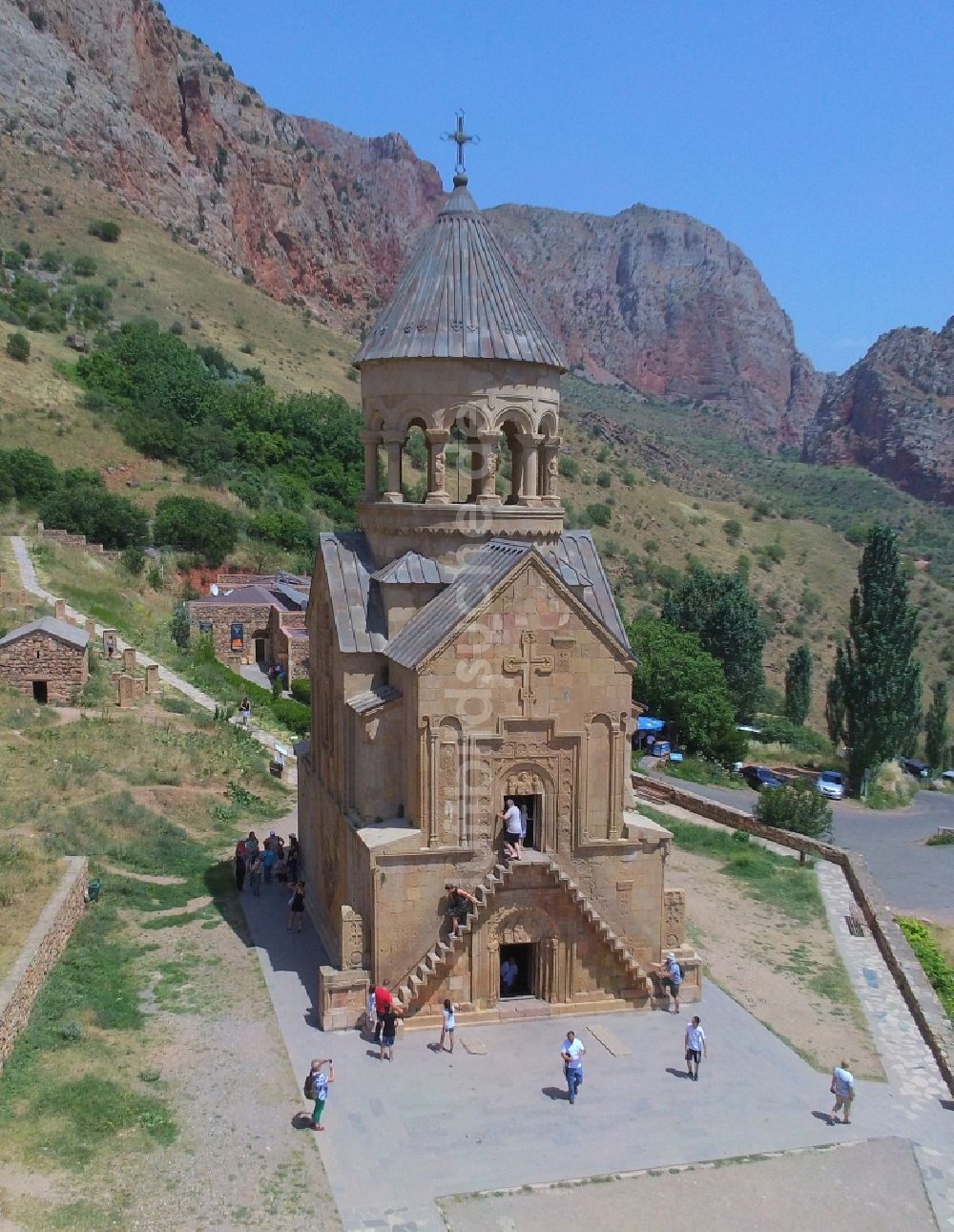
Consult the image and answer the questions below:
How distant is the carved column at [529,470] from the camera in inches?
672

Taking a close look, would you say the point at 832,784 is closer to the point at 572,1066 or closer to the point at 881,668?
the point at 881,668

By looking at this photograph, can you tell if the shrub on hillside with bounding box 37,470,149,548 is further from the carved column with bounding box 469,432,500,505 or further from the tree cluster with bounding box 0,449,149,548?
the carved column with bounding box 469,432,500,505

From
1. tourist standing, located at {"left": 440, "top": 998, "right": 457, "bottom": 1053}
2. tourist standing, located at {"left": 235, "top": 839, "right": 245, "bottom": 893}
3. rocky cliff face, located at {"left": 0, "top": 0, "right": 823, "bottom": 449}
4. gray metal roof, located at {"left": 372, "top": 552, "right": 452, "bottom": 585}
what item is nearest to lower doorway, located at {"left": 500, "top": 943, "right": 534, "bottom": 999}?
tourist standing, located at {"left": 440, "top": 998, "right": 457, "bottom": 1053}

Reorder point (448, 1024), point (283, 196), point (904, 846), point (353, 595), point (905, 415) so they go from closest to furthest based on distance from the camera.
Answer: point (448, 1024)
point (353, 595)
point (904, 846)
point (283, 196)
point (905, 415)

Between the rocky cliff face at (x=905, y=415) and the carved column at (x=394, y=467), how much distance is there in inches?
4271

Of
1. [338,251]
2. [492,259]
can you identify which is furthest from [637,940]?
[338,251]

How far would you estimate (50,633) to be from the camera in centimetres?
2817

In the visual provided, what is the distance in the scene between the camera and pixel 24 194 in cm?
7794

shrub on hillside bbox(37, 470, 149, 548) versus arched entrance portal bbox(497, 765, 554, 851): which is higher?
shrub on hillside bbox(37, 470, 149, 548)

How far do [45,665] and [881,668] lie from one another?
2678 centimetres

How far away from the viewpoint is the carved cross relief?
49.9ft

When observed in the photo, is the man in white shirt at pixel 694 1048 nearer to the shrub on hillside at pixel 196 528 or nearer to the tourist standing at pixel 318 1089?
the tourist standing at pixel 318 1089

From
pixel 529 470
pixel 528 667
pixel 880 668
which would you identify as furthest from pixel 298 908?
pixel 880 668

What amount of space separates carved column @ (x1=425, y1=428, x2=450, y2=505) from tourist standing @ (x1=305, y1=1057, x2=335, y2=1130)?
813cm
